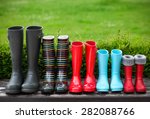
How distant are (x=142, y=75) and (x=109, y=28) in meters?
2.83

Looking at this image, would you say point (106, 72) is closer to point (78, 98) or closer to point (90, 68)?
point (90, 68)

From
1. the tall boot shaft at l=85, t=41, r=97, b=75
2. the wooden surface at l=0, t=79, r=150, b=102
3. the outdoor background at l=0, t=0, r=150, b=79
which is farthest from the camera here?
the outdoor background at l=0, t=0, r=150, b=79

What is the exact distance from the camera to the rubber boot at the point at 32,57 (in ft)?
16.0

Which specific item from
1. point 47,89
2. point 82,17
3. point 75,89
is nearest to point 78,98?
point 75,89

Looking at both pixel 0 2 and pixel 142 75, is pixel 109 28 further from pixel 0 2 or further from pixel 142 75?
pixel 142 75

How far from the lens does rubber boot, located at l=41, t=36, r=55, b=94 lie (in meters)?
4.91

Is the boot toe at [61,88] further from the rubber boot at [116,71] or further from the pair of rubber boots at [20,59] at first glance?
the rubber boot at [116,71]

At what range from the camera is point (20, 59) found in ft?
16.3

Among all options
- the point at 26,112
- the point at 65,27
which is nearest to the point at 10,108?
the point at 26,112

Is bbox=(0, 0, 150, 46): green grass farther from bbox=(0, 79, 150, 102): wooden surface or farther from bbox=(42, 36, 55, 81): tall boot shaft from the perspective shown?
bbox=(0, 79, 150, 102): wooden surface

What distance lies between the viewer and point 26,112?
479 cm

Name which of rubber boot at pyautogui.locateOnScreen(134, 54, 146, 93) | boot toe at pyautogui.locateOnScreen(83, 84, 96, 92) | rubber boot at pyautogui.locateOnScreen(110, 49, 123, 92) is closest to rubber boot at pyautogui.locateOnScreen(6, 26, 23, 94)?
boot toe at pyautogui.locateOnScreen(83, 84, 96, 92)

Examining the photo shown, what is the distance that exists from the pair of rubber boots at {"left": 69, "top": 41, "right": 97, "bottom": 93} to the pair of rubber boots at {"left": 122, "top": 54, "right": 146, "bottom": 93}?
28 centimetres

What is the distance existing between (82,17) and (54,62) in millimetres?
3422
